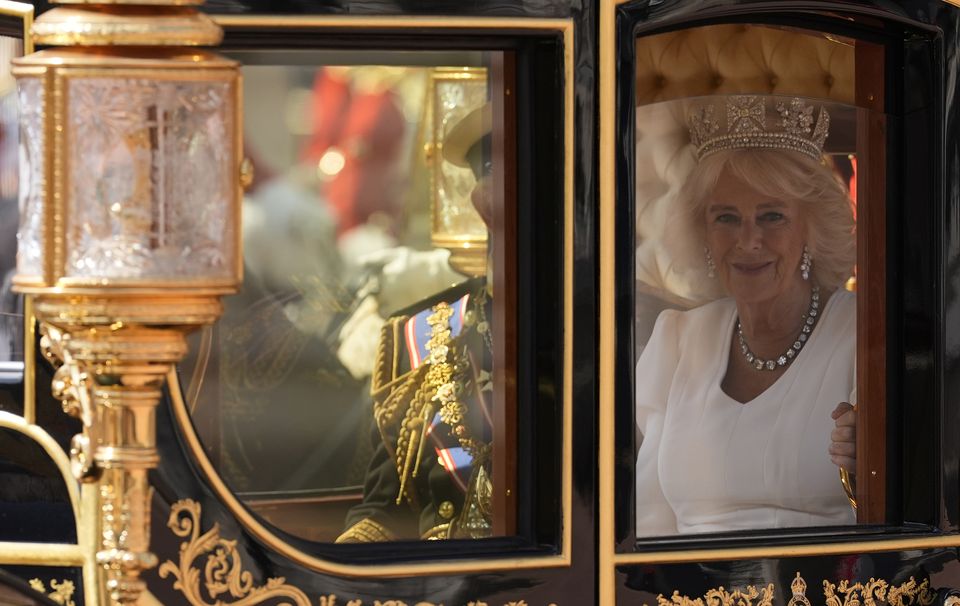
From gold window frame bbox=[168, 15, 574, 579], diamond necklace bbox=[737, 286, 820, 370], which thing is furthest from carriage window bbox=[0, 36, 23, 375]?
diamond necklace bbox=[737, 286, 820, 370]

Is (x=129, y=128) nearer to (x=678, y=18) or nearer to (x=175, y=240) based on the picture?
(x=175, y=240)

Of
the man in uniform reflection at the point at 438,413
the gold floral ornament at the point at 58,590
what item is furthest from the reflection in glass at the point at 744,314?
the gold floral ornament at the point at 58,590

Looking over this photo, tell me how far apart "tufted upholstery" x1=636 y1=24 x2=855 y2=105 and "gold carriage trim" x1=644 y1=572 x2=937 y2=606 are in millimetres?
869

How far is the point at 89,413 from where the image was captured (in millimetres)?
2113

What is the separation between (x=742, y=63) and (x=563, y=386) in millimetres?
696

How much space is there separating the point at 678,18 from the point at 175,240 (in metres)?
1.23

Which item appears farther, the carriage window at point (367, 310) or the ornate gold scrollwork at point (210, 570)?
the carriage window at point (367, 310)

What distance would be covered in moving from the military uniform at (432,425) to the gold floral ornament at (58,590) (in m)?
→ 0.46

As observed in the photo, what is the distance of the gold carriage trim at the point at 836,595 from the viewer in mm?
2932

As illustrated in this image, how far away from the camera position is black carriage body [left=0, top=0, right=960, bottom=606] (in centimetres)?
271

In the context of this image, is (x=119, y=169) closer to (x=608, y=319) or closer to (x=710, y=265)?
(x=608, y=319)

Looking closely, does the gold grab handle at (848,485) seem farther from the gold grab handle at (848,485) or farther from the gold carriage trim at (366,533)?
the gold carriage trim at (366,533)

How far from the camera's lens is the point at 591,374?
286 cm

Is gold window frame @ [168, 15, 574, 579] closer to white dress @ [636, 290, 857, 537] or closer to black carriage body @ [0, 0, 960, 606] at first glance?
black carriage body @ [0, 0, 960, 606]
